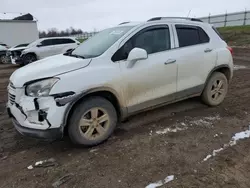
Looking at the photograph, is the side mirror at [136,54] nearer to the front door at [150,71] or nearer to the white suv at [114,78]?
the white suv at [114,78]

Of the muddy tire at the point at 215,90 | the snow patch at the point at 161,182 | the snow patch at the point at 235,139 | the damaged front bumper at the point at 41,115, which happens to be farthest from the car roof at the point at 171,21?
the snow patch at the point at 161,182

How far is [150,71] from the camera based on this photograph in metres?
4.01

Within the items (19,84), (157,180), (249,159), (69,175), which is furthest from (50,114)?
(249,159)

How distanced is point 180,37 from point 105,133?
2239 mm

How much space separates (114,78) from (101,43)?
0.83 m

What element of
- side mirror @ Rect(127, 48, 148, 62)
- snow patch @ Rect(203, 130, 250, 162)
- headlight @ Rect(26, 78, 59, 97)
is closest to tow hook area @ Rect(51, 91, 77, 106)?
headlight @ Rect(26, 78, 59, 97)

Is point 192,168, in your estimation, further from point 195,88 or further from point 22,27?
point 22,27

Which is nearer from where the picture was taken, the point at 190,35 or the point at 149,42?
the point at 149,42

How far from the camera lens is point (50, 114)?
3207mm

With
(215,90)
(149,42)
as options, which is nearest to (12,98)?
(149,42)

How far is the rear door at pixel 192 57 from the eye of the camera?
175 inches

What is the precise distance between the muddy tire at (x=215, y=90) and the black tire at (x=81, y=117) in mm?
2272

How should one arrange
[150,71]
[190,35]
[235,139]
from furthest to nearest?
[190,35]
[150,71]
[235,139]

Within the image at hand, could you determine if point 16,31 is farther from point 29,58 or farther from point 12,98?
point 12,98
